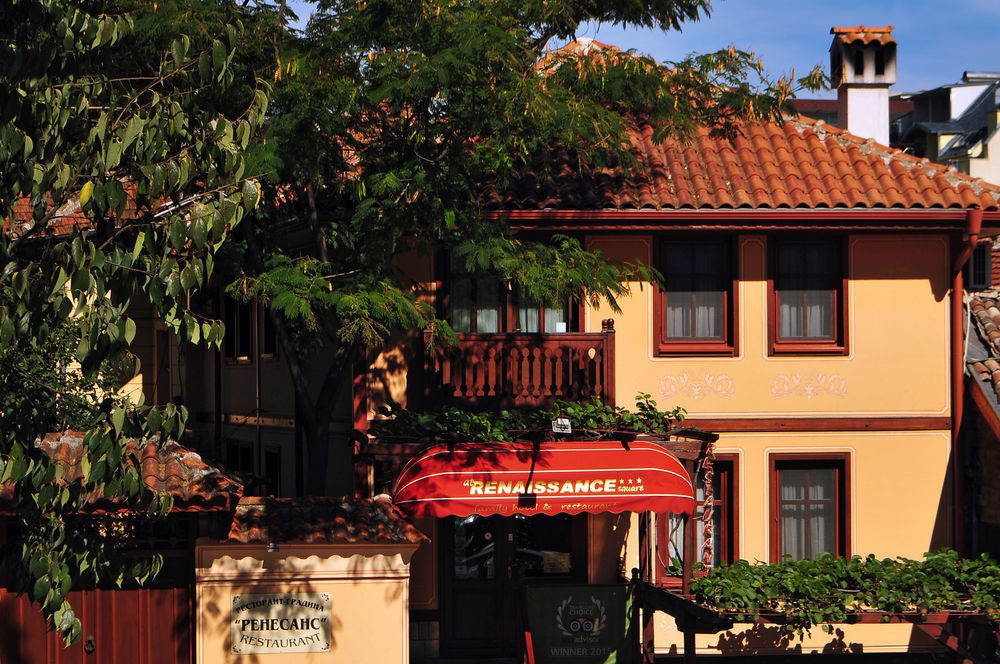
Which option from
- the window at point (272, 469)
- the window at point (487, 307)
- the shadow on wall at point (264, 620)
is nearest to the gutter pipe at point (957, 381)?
the window at point (487, 307)

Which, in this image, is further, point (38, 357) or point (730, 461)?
point (730, 461)

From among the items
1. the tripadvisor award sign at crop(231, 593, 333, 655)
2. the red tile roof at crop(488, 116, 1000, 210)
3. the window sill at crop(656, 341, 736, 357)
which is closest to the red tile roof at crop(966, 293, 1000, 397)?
the red tile roof at crop(488, 116, 1000, 210)

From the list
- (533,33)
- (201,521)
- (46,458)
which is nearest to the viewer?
(46,458)

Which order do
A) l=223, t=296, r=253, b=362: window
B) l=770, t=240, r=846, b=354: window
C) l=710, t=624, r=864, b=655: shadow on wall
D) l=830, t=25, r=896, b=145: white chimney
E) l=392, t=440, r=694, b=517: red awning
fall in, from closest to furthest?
1. l=392, t=440, r=694, b=517: red awning
2. l=710, t=624, r=864, b=655: shadow on wall
3. l=770, t=240, r=846, b=354: window
4. l=830, t=25, r=896, b=145: white chimney
5. l=223, t=296, r=253, b=362: window

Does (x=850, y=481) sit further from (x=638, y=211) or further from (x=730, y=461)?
(x=638, y=211)

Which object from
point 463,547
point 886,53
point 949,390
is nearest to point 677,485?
point 463,547

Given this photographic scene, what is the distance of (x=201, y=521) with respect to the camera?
503 inches

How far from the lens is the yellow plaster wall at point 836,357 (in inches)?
661

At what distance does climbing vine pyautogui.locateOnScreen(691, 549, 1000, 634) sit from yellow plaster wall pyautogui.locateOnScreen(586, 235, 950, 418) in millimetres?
2383

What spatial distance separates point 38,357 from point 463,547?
19.2 feet

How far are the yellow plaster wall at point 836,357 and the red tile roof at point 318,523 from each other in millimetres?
4731

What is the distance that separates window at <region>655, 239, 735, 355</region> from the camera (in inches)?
669

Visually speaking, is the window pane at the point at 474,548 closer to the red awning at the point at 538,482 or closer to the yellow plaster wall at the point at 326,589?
the red awning at the point at 538,482

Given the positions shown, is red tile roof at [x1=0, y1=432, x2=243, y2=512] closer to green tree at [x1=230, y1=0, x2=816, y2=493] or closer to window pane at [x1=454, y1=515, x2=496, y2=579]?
green tree at [x1=230, y1=0, x2=816, y2=493]
